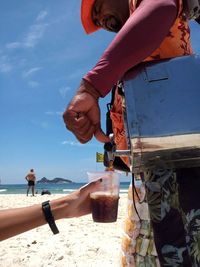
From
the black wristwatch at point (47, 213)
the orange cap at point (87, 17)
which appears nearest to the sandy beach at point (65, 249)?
the black wristwatch at point (47, 213)

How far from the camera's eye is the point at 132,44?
52.4 inches

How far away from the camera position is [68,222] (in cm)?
764

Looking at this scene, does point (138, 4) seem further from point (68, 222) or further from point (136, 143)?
point (68, 222)

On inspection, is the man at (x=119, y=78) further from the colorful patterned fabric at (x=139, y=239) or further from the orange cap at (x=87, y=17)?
the orange cap at (x=87, y=17)

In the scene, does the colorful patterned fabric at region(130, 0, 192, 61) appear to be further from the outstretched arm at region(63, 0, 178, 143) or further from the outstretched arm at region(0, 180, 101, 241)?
the outstretched arm at region(0, 180, 101, 241)

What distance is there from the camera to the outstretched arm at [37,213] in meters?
2.43

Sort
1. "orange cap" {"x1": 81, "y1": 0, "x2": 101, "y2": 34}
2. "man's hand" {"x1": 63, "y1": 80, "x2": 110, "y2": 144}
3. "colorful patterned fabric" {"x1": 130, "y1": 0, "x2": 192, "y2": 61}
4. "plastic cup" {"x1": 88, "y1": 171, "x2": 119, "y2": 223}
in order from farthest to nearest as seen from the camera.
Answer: "plastic cup" {"x1": 88, "y1": 171, "x2": 119, "y2": 223} < "orange cap" {"x1": 81, "y1": 0, "x2": 101, "y2": 34} < "colorful patterned fabric" {"x1": 130, "y1": 0, "x2": 192, "y2": 61} < "man's hand" {"x1": 63, "y1": 80, "x2": 110, "y2": 144}

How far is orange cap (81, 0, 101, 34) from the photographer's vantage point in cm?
189

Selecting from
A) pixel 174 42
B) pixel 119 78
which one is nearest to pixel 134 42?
pixel 119 78

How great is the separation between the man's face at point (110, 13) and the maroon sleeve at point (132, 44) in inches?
14.9

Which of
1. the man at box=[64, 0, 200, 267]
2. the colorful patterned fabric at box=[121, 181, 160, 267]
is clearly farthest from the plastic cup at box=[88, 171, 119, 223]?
the man at box=[64, 0, 200, 267]

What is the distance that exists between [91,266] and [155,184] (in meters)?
3.10

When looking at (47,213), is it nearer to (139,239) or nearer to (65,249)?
(139,239)

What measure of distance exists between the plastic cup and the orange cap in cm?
83
